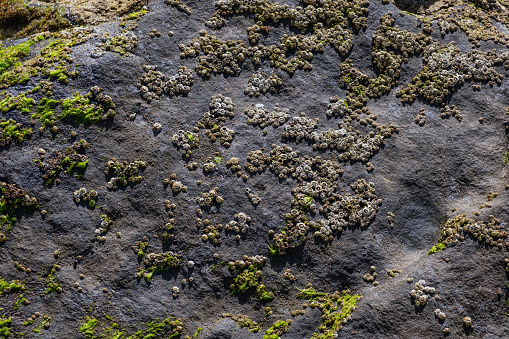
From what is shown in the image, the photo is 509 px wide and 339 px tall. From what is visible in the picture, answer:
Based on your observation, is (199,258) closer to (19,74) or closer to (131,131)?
(131,131)

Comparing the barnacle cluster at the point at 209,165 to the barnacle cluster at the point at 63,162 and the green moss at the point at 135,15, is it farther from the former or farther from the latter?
the green moss at the point at 135,15

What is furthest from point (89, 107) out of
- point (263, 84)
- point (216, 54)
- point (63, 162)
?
point (263, 84)

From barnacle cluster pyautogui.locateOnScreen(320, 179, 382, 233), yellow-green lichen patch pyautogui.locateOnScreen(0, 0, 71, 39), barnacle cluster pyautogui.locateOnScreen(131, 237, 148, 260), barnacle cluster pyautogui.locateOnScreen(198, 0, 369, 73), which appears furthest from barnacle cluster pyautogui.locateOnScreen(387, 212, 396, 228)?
yellow-green lichen patch pyautogui.locateOnScreen(0, 0, 71, 39)

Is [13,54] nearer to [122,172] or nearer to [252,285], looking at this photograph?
[122,172]

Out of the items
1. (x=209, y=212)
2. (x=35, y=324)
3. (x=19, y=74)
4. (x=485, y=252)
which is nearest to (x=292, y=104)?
(x=209, y=212)

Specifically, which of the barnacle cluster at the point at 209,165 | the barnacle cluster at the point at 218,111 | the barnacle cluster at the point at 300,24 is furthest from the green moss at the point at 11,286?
the barnacle cluster at the point at 300,24

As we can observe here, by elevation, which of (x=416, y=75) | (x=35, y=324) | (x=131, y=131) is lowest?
(x=35, y=324)
